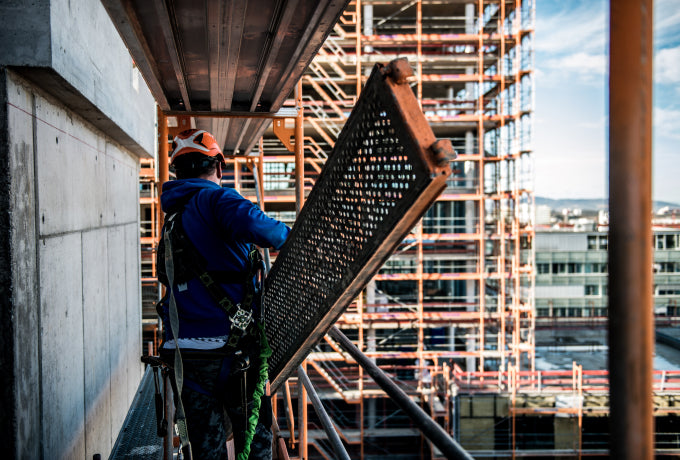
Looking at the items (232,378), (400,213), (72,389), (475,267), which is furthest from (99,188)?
(475,267)

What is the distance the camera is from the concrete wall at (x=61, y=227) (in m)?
2.20

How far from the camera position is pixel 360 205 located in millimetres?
1611

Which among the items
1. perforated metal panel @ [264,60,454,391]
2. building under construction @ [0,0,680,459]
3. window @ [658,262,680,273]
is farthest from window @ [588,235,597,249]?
perforated metal panel @ [264,60,454,391]

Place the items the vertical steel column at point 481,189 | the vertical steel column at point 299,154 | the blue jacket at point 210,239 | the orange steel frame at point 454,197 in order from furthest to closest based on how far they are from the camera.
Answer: the vertical steel column at point 481,189 → the orange steel frame at point 454,197 → the vertical steel column at point 299,154 → the blue jacket at point 210,239

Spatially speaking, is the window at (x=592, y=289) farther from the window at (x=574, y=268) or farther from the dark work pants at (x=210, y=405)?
the dark work pants at (x=210, y=405)

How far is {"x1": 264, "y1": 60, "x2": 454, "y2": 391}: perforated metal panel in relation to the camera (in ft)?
4.22

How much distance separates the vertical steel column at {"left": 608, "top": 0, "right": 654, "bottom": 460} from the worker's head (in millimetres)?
1675

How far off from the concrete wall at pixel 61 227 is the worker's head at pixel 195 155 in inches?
30.1

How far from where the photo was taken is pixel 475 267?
15.3 metres

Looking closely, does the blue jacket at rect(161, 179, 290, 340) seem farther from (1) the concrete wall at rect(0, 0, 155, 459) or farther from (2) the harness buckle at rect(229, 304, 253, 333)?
(1) the concrete wall at rect(0, 0, 155, 459)

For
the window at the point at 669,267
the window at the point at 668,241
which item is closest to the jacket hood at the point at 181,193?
the window at the point at 668,241

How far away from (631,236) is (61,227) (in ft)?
9.91

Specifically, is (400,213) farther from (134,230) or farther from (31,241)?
(134,230)

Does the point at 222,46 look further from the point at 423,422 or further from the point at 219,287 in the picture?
the point at 423,422
